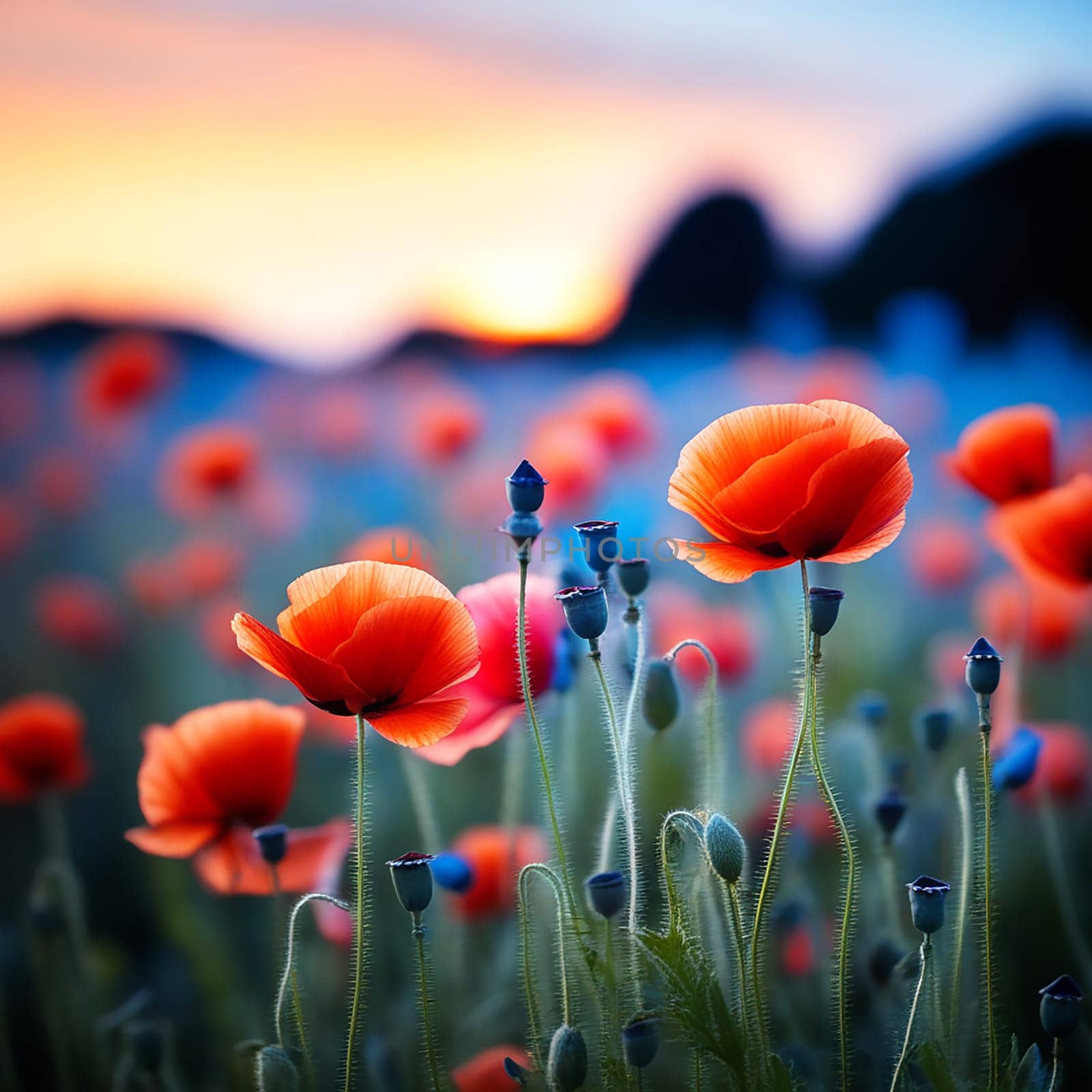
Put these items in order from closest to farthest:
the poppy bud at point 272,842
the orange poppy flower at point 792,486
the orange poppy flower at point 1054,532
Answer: the orange poppy flower at point 792,486, the poppy bud at point 272,842, the orange poppy flower at point 1054,532

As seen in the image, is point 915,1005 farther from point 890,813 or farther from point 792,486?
point 792,486

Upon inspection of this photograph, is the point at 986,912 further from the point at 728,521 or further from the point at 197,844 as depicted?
the point at 197,844

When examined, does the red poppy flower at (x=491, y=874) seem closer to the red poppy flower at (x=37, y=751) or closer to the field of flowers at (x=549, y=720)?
the field of flowers at (x=549, y=720)

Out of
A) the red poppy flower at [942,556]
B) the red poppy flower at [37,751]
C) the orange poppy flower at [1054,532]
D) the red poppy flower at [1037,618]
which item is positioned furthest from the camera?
the red poppy flower at [942,556]

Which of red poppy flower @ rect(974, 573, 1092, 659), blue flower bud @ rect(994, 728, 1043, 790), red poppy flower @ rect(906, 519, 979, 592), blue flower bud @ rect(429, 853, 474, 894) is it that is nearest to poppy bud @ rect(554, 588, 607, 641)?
blue flower bud @ rect(429, 853, 474, 894)

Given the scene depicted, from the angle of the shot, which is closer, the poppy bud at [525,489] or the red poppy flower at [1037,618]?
the poppy bud at [525,489]

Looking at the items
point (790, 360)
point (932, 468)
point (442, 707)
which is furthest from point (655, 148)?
point (442, 707)

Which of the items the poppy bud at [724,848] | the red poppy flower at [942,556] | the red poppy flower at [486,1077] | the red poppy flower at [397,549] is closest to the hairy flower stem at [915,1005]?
the poppy bud at [724,848]
